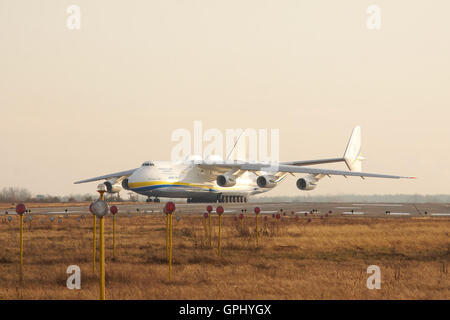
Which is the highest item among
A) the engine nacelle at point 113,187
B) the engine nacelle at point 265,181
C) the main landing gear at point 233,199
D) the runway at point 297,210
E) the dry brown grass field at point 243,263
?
the engine nacelle at point 265,181

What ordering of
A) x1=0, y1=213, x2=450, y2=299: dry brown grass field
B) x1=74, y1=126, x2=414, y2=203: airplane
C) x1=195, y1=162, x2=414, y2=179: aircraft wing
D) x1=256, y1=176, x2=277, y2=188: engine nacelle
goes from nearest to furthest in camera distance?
x1=0, y1=213, x2=450, y2=299: dry brown grass field
x1=195, y1=162, x2=414, y2=179: aircraft wing
x1=74, y1=126, x2=414, y2=203: airplane
x1=256, y1=176, x2=277, y2=188: engine nacelle

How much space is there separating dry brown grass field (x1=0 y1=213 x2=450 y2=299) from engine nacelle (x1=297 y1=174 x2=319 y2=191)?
28.9m

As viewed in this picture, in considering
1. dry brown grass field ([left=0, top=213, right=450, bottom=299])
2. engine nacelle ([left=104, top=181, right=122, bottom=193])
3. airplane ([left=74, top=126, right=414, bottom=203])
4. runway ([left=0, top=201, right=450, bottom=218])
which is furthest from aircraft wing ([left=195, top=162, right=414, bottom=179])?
dry brown grass field ([left=0, top=213, right=450, bottom=299])

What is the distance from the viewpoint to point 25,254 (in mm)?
19406

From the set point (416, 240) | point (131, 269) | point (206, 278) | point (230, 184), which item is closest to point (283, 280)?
point (206, 278)

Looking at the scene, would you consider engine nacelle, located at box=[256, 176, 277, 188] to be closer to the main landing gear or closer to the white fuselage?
the white fuselage

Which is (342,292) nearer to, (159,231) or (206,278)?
(206,278)

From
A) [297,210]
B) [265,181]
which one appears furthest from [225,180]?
[297,210]

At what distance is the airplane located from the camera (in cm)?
5803

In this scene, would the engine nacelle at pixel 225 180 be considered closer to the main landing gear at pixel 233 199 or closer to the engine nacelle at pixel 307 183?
the engine nacelle at pixel 307 183

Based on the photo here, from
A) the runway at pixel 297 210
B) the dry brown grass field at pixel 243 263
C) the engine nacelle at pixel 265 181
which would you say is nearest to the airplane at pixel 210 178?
the engine nacelle at pixel 265 181

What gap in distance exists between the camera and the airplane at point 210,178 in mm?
58031

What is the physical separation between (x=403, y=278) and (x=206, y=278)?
14.7 ft

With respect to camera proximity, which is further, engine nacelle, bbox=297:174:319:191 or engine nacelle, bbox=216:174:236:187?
engine nacelle, bbox=216:174:236:187
